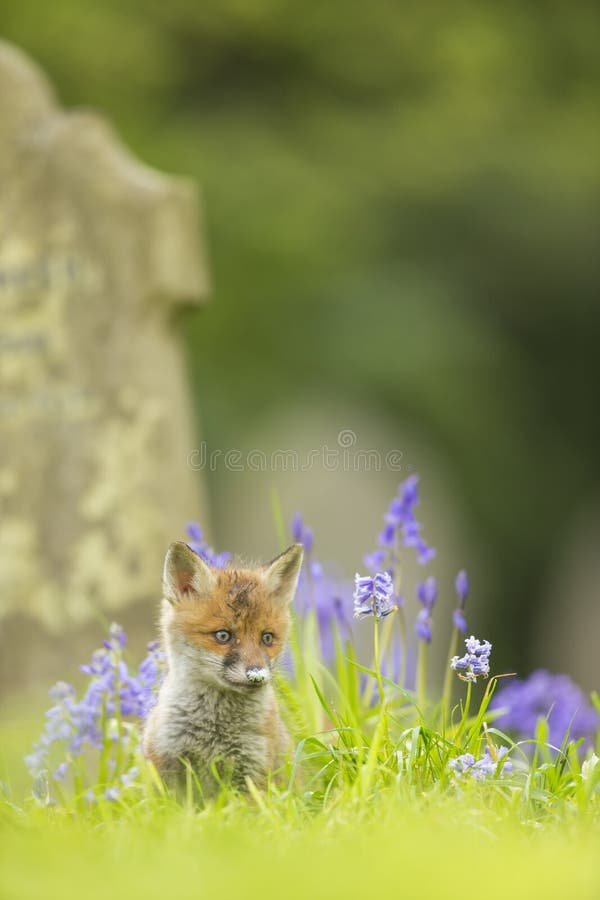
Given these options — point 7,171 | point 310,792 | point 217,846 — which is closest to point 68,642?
point 7,171

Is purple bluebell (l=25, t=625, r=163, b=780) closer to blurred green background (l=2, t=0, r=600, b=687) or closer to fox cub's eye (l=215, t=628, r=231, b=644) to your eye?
fox cub's eye (l=215, t=628, r=231, b=644)

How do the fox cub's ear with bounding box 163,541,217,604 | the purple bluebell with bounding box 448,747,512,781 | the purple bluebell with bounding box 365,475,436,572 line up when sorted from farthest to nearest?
the purple bluebell with bounding box 365,475,436,572
the purple bluebell with bounding box 448,747,512,781
the fox cub's ear with bounding box 163,541,217,604

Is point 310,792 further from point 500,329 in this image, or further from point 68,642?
point 500,329

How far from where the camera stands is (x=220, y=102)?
13.4 m

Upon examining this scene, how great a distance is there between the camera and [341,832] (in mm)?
2941

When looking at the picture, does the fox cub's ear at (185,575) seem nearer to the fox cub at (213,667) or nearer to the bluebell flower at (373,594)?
the fox cub at (213,667)

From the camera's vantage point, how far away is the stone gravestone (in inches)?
289

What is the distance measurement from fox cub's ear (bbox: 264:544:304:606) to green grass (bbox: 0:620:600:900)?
391 mm

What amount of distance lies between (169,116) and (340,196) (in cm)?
187

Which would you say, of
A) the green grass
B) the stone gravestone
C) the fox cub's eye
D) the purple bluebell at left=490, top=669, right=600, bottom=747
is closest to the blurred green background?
the stone gravestone

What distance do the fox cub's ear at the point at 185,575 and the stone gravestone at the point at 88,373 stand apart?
404 cm

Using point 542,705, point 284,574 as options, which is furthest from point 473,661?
point 542,705

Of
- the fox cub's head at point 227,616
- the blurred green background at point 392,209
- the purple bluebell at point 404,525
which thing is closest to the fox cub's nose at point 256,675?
the fox cub's head at point 227,616

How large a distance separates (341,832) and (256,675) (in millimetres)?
404
